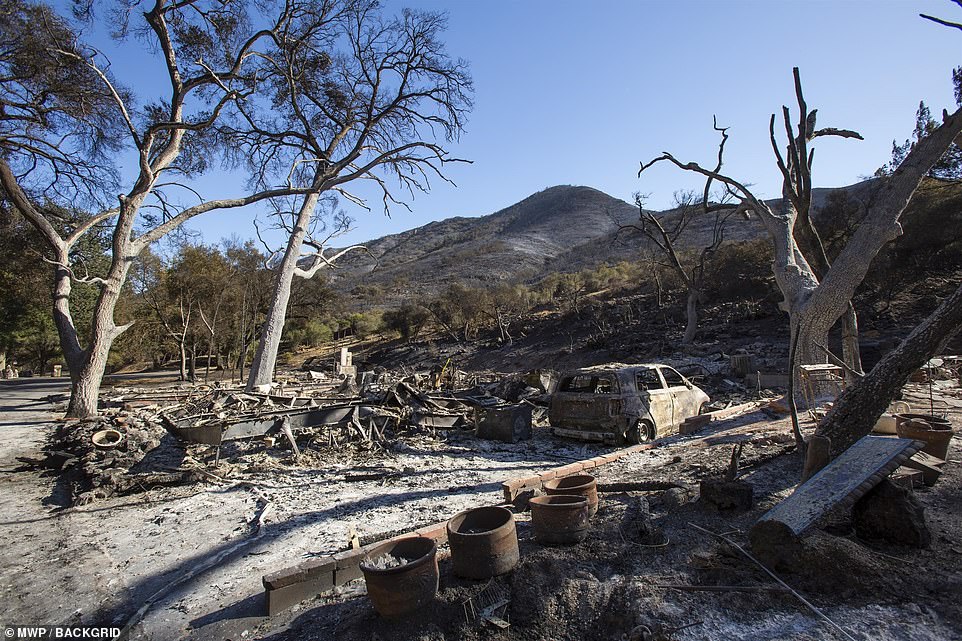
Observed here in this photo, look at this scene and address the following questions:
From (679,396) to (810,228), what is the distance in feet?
18.6

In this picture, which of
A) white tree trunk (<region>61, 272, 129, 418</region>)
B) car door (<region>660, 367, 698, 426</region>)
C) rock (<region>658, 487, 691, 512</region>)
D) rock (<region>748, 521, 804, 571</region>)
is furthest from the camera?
white tree trunk (<region>61, 272, 129, 418</region>)

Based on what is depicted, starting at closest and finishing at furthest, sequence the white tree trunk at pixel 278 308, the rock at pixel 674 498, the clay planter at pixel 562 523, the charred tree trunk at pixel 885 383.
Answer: the clay planter at pixel 562 523, the rock at pixel 674 498, the charred tree trunk at pixel 885 383, the white tree trunk at pixel 278 308

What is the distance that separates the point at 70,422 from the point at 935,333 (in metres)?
15.0

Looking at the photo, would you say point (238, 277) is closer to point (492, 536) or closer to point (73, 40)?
point (73, 40)

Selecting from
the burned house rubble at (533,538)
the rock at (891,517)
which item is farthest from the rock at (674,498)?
the rock at (891,517)

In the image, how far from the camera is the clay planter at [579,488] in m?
4.48

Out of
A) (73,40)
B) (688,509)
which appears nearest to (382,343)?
(73,40)

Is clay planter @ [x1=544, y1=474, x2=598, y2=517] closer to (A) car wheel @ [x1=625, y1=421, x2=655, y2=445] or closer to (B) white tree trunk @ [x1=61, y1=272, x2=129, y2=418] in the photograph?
(A) car wheel @ [x1=625, y1=421, x2=655, y2=445]

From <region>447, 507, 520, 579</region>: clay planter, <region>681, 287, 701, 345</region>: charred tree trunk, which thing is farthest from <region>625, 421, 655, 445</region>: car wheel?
<region>681, 287, 701, 345</region>: charred tree trunk

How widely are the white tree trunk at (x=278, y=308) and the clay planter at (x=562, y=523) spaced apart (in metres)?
11.6

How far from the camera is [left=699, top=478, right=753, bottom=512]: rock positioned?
14.6 ft

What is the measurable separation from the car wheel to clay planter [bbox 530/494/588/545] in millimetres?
4634

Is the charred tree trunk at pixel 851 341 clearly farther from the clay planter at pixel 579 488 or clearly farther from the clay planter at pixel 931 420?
the clay planter at pixel 579 488

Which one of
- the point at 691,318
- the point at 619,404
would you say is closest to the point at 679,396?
the point at 619,404
